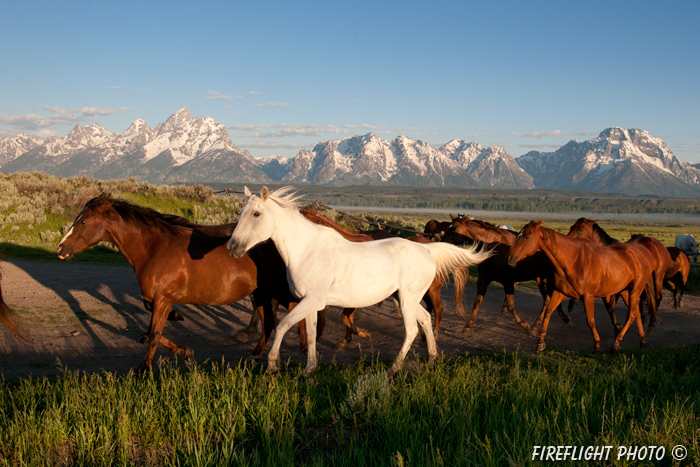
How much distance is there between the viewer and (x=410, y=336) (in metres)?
6.04

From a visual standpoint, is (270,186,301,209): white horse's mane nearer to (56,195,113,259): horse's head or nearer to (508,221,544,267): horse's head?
(56,195,113,259): horse's head

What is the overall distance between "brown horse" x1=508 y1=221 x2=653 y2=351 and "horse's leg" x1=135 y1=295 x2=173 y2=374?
5197mm

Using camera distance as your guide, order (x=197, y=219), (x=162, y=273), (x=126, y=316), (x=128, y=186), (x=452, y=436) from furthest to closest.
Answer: (x=128, y=186) < (x=197, y=219) < (x=126, y=316) < (x=162, y=273) < (x=452, y=436)

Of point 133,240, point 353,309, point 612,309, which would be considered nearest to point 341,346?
point 353,309

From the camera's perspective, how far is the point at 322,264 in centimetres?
555

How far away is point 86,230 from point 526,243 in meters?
6.52

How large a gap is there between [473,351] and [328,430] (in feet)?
15.1

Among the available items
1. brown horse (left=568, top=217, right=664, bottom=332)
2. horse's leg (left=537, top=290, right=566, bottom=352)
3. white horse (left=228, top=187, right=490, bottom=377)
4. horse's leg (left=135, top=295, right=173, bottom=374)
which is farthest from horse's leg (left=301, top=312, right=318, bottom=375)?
brown horse (left=568, top=217, right=664, bottom=332)

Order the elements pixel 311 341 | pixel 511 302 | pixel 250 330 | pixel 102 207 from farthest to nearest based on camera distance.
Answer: pixel 511 302
pixel 250 330
pixel 102 207
pixel 311 341

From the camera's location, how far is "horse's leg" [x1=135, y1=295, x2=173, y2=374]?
6.21 meters

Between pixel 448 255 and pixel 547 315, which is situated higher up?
pixel 448 255

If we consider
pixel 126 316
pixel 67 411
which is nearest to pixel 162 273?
pixel 67 411

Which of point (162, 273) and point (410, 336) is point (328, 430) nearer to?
point (410, 336)

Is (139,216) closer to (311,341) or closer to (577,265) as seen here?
(311,341)
